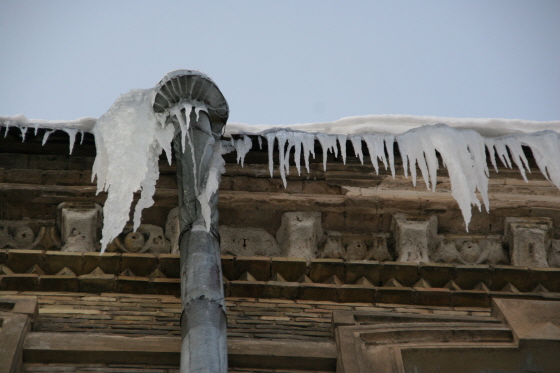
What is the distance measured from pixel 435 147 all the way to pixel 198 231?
2049 millimetres

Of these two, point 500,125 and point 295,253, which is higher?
point 500,125

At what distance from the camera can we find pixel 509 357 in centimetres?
560

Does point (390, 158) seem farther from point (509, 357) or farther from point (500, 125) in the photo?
point (509, 357)

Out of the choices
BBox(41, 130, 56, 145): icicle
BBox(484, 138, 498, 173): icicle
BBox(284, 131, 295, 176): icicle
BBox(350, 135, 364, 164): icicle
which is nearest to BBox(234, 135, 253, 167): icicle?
BBox(284, 131, 295, 176): icicle

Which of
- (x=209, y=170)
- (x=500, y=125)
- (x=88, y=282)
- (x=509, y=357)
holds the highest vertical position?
(x=500, y=125)

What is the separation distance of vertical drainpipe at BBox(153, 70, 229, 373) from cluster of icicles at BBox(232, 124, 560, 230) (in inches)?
19.5

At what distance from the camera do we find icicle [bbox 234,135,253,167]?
7004 mm

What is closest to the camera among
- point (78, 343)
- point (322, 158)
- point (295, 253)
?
point (78, 343)

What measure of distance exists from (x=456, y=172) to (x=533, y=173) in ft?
3.05

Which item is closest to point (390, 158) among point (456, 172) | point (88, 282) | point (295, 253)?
point (456, 172)

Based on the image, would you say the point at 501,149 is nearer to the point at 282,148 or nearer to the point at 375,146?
the point at 375,146

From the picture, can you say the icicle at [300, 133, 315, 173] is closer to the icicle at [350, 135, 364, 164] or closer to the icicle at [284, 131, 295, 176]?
the icicle at [284, 131, 295, 176]

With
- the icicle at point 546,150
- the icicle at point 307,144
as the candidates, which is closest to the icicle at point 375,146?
the icicle at point 307,144

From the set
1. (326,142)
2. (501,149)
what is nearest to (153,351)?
(326,142)
